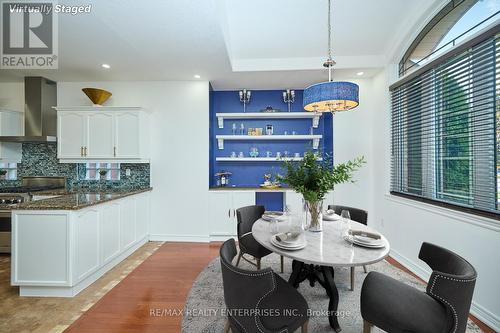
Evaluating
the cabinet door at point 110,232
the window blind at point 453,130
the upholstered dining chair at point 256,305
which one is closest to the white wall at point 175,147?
the cabinet door at point 110,232

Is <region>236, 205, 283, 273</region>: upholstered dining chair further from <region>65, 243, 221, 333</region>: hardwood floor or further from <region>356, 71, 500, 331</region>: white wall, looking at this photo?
<region>356, 71, 500, 331</region>: white wall

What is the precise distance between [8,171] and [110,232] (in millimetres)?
2784

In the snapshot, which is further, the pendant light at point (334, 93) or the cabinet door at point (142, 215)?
the cabinet door at point (142, 215)

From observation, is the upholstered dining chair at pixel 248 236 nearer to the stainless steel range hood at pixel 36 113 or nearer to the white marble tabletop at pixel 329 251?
the white marble tabletop at pixel 329 251

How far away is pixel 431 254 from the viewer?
153cm

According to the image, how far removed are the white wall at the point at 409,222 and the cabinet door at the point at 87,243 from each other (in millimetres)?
3640

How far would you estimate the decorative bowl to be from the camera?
3.40 m

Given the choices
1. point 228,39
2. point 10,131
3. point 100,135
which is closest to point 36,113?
point 10,131

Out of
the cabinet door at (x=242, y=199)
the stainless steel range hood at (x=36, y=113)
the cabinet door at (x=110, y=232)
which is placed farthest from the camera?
the cabinet door at (x=242, y=199)

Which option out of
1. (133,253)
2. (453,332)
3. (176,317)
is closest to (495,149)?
(453,332)

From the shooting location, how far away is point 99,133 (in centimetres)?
342

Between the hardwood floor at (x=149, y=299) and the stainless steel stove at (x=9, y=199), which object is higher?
the stainless steel stove at (x=9, y=199)

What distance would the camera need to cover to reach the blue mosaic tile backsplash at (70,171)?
147 inches

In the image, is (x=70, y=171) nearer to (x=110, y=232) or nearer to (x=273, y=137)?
(x=110, y=232)
